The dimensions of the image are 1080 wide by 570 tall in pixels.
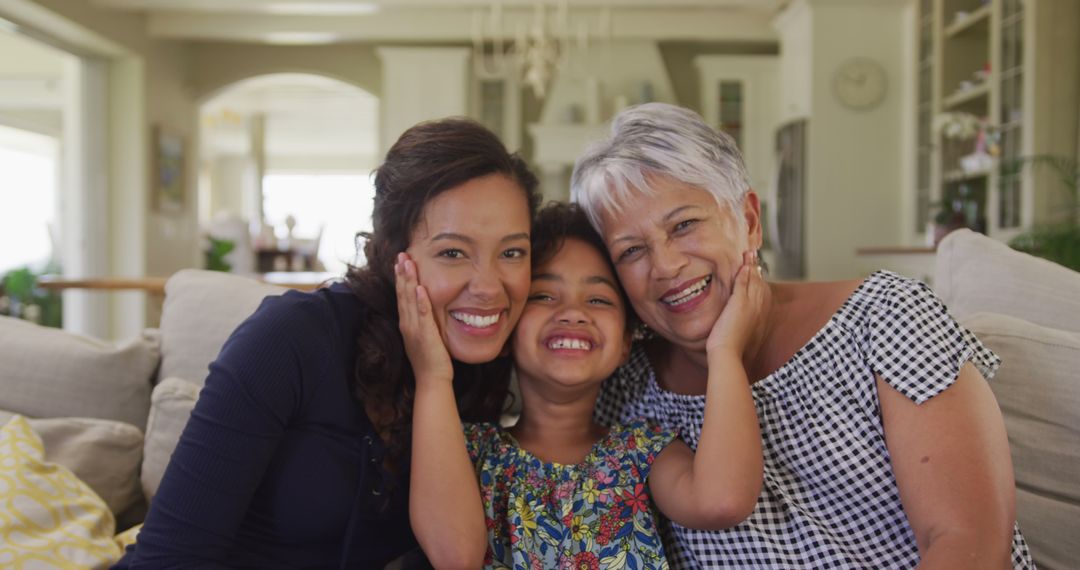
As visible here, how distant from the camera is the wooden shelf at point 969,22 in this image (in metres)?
4.97

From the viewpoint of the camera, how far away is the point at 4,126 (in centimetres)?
589

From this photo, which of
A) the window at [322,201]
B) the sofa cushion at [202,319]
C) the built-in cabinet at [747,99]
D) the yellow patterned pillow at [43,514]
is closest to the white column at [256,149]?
the window at [322,201]

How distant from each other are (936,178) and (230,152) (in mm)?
13517

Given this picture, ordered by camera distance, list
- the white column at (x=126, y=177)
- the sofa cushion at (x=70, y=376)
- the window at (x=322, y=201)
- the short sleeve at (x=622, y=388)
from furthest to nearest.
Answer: the window at (x=322, y=201) < the white column at (x=126, y=177) < the sofa cushion at (x=70, y=376) < the short sleeve at (x=622, y=388)

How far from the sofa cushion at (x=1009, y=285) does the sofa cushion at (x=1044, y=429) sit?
13cm

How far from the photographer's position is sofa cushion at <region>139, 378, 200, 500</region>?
5.37 ft

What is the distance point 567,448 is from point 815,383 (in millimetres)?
408

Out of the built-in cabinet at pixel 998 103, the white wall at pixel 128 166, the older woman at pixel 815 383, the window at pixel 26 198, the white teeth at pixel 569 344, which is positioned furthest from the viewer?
the white wall at pixel 128 166

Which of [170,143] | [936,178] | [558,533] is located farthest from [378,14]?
[558,533]

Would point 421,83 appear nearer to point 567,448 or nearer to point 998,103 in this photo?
point 998,103

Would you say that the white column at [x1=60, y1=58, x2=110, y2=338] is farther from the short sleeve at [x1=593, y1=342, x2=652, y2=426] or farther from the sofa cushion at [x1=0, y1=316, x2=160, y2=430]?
the short sleeve at [x1=593, y1=342, x2=652, y2=426]

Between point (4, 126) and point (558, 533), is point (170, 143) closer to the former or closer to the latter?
point (4, 126)

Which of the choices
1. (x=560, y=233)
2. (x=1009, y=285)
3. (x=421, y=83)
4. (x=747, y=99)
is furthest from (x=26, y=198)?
(x=1009, y=285)

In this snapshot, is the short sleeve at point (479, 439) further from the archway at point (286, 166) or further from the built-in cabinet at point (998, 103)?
the archway at point (286, 166)
